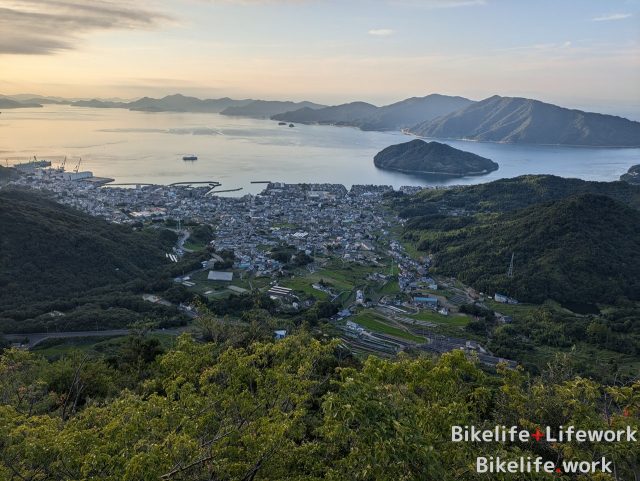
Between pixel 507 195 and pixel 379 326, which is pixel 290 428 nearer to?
pixel 379 326

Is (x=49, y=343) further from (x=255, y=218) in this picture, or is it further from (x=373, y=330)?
(x=255, y=218)

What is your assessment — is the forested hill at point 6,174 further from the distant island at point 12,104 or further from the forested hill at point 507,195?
the distant island at point 12,104

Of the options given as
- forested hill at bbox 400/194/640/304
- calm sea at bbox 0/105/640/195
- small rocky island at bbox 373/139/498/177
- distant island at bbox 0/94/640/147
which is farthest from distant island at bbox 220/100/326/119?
forested hill at bbox 400/194/640/304

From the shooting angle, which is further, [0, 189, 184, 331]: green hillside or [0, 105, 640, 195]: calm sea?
[0, 105, 640, 195]: calm sea

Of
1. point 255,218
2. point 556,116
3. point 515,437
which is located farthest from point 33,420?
point 556,116

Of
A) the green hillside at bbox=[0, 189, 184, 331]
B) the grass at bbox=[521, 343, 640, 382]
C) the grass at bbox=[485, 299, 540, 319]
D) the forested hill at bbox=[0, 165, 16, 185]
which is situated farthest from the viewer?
the forested hill at bbox=[0, 165, 16, 185]

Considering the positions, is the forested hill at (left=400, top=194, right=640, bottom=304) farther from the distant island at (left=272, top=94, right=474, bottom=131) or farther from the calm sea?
the distant island at (left=272, top=94, right=474, bottom=131)

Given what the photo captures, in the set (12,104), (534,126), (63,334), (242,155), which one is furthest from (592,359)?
(12,104)
